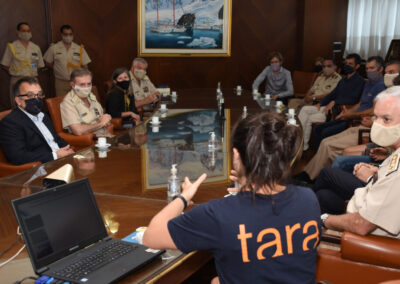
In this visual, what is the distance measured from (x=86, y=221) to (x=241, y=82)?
26.8ft

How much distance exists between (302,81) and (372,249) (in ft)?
21.1

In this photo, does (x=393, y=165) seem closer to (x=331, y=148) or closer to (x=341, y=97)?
(x=331, y=148)

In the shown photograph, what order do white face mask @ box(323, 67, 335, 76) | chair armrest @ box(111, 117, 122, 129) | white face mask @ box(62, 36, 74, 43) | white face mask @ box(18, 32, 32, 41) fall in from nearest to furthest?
chair armrest @ box(111, 117, 122, 129) → white face mask @ box(323, 67, 335, 76) → white face mask @ box(18, 32, 32, 41) → white face mask @ box(62, 36, 74, 43)

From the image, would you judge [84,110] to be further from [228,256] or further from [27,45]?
[27,45]

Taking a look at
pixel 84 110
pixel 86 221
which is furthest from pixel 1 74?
pixel 86 221

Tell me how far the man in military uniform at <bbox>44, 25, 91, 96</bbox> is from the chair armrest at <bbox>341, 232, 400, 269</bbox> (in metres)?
6.54

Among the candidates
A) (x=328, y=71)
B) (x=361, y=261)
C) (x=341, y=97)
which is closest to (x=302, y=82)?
(x=328, y=71)

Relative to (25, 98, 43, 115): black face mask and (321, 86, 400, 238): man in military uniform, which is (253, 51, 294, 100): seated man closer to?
(25, 98, 43, 115): black face mask

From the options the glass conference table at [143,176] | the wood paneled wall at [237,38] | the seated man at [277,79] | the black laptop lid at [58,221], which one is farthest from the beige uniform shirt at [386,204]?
the wood paneled wall at [237,38]

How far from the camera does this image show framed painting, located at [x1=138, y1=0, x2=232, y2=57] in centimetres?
859

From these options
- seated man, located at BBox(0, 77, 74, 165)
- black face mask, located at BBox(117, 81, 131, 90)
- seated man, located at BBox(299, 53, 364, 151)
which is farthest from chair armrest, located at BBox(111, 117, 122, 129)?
seated man, located at BBox(299, 53, 364, 151)

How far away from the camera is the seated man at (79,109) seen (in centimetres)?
393

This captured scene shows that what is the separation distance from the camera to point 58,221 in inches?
58.1

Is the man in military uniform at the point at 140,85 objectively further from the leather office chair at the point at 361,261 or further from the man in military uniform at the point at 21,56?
the leather office chair at the point at 361,261
